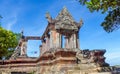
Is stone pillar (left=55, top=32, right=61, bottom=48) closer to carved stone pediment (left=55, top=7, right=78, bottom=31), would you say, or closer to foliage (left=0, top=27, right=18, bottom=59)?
carved stone pediment (left=55, top=7, right=78, bottom=31)

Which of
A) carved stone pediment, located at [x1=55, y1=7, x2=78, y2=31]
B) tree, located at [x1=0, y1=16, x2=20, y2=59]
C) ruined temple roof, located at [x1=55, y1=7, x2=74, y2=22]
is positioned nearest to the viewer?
carved stone pediment, located at [x1=55, y1=7, x2=78, y2=31]

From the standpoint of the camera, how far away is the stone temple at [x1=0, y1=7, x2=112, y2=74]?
33.1ft

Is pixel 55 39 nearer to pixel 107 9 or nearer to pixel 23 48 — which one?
pixel 23 48

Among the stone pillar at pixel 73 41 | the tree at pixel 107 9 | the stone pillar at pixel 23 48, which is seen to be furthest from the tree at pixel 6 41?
the tree at pixel 107 9

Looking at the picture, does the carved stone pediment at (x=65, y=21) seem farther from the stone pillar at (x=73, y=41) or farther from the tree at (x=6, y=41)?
the tree at (x=6, y=41)

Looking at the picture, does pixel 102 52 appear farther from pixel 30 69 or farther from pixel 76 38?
pixel 76 38

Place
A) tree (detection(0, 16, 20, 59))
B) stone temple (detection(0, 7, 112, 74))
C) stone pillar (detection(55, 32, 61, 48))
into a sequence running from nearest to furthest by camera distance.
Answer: stone temple (detection(0, 7, 112, 74)) < stone pillar (detection(55, 32, 61, 48)) < tree (detection(0, 16, 20, 59))

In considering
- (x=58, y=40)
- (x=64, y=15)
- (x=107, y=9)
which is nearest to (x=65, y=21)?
(x=64, y=15)

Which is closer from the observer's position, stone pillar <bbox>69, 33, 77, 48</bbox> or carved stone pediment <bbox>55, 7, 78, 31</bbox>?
carved stone pediment <bbox>55, 7, 78, 31</bbox>

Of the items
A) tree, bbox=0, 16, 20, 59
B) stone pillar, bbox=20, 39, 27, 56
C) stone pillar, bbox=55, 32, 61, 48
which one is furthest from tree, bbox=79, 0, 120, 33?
tree, bbox=0, 16, 20, 59

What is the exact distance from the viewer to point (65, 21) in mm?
27172

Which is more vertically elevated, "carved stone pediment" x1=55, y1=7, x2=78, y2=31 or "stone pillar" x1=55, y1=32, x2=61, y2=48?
"carved stone pediment" x1=55, y1=7, x2=78, y2=31

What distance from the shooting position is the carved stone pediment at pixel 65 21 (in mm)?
26881

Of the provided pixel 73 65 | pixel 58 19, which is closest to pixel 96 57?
pixel 73 65
